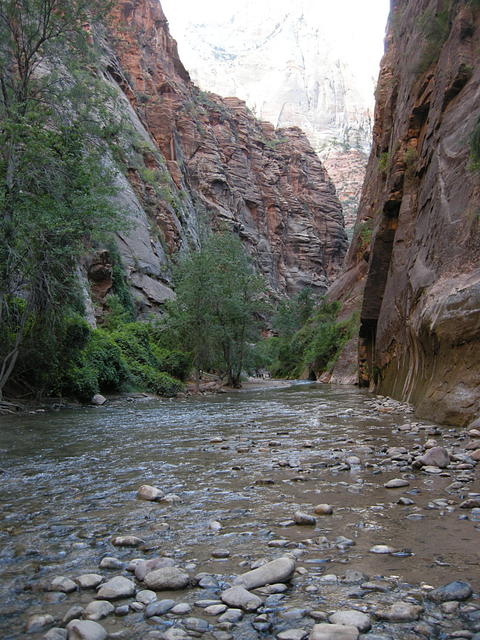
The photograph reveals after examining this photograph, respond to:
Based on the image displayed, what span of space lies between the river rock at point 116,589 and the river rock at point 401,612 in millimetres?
1216

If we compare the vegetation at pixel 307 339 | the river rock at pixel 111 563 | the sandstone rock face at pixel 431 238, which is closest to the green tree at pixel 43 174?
the sandstone rock face at pixel 431 238

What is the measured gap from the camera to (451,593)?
2357 mm

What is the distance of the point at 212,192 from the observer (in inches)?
2899

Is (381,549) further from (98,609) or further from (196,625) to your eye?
(98,609)

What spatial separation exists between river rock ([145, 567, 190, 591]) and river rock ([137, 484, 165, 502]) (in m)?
1.57

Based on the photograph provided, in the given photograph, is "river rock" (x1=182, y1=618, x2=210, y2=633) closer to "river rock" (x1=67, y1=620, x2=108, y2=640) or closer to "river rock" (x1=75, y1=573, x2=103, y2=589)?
"river rock" (x1=67, y1=620, x2=108, y2=640)

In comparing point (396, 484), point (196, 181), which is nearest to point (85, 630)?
point (396, 484)

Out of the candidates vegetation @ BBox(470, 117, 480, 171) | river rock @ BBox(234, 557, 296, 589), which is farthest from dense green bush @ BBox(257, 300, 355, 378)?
river rock @ BBox(234, 557, 296, 589)

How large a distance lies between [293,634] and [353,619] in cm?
28

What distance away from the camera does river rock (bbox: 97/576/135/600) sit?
2.47 metres

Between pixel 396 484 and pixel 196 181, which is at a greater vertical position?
pixel 196 181

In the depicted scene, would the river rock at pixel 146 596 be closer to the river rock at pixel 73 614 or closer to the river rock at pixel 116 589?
the river rock at pixel 116 589

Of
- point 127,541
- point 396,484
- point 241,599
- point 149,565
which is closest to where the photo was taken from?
point 241,599

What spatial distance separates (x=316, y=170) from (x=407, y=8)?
88384 millimetres
